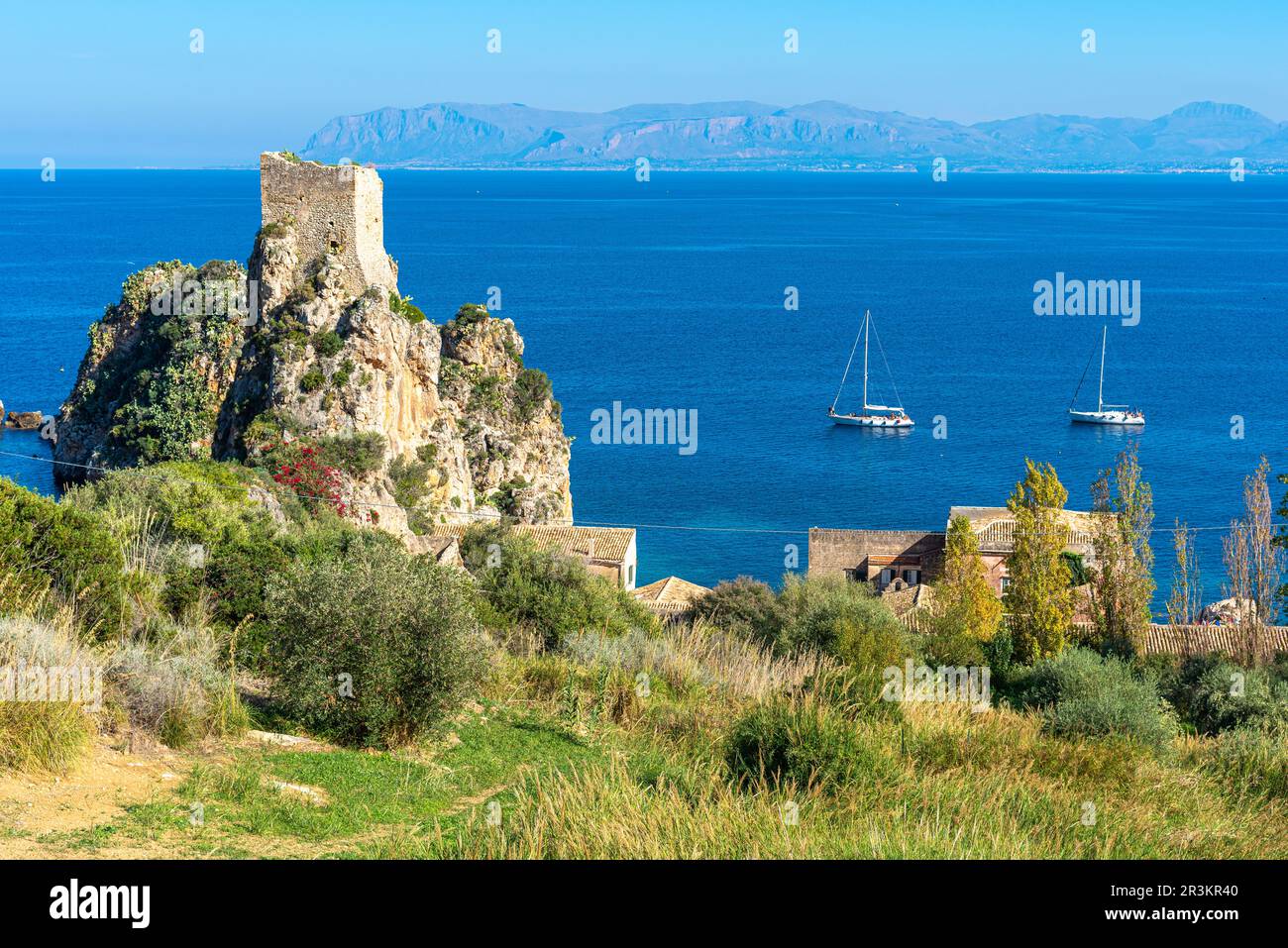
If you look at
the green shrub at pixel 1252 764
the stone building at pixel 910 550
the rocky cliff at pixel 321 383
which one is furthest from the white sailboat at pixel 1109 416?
the green shrub at pixel 1252 764

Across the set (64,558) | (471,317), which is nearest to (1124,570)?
(64,558)

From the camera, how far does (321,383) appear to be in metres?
33.1

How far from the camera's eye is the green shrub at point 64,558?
1146 cm

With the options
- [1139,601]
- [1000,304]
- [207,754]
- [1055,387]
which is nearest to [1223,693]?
[1139,601]

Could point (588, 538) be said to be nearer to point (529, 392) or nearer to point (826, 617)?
point (529, 392)

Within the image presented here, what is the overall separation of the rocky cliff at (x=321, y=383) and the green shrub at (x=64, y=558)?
17.6 meters

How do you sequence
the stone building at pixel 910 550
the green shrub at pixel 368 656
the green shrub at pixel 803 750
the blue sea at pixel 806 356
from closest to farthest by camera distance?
the green shrub at pixel 803 750
the green shrub at pixel 368 656
the stone building at pixel 910 550
the blue sea at pixel 806 356

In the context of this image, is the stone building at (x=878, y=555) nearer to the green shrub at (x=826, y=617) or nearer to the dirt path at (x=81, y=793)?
the green shrub at (x=826, y=617)

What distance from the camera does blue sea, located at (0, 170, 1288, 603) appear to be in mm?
56656

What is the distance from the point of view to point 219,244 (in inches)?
5276

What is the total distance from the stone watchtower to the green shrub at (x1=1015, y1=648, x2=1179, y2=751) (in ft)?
75.2

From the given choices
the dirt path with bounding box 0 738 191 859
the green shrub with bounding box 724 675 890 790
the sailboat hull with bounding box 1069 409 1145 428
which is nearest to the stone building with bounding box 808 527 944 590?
the green shrub with bounding box 724 675 890 790

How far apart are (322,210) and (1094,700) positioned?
90.4 ft

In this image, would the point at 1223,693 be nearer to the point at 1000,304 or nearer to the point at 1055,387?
the point at 1055,387
